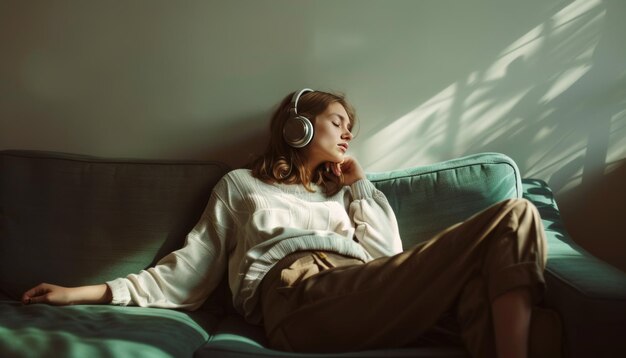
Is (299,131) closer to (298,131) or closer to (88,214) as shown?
(298,131)

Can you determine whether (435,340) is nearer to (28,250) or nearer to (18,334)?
(18,334)

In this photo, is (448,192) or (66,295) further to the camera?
(448,192)

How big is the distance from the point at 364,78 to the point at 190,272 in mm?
897

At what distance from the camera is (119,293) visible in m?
1.67

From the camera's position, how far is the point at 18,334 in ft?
4.40

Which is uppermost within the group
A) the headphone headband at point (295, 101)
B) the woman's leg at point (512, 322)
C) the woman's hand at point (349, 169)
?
the headphone headband at point (295, 101)

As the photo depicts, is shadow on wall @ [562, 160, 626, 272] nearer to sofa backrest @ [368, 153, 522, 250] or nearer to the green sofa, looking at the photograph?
the green sofa

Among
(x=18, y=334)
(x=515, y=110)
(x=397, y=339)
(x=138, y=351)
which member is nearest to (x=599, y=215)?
(x=515, y=110)

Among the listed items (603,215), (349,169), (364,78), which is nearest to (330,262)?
(349,169)

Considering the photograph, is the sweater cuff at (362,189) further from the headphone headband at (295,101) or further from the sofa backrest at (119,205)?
the headphone headband at (295,101)

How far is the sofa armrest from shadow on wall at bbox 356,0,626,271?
674 millimetres

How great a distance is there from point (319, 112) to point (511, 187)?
631 mm

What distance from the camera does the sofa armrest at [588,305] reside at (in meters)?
1.21

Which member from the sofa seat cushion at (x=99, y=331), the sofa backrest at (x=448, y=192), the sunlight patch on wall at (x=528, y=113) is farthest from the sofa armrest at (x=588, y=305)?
the sofa seat cushion at (x=99, y=331)
